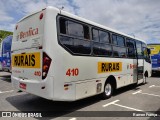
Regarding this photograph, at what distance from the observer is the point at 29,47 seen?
5.75 metres

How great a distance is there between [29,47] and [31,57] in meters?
0.35

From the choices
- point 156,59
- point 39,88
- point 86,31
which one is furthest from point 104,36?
point 156,59

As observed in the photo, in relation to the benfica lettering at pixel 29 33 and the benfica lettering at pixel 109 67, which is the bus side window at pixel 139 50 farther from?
the benfica lettering at pixel 29 33

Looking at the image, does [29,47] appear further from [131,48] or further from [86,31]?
[131,48]

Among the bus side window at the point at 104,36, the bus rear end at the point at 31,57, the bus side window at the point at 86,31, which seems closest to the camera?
the bus rear end at the point at 31,57

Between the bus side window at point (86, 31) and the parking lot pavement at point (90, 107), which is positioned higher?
the bus side window at point (86, 31)

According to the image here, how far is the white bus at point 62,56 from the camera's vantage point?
509 centimetres

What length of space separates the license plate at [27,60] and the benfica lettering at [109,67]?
2.57 meters

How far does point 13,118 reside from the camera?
17.3ft

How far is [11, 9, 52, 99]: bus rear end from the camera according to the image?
16.8 ft

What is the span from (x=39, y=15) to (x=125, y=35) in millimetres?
5307

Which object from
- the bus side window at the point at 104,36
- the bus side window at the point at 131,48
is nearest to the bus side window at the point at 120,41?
the bus side window at the point at 131,48

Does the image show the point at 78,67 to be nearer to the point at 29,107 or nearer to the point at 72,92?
the point at 72,92

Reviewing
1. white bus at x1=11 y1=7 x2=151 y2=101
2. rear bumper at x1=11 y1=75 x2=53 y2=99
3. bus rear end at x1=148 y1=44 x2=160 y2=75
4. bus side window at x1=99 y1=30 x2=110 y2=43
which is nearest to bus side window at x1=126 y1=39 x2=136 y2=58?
white bus at x1=11 y1=7 x2=151 y2=101
